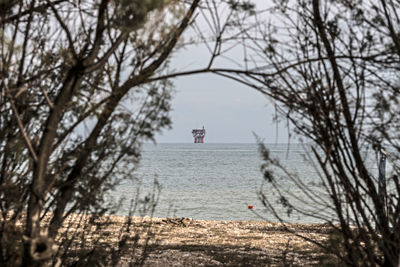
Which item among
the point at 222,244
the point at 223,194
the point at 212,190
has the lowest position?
the point at 222,244

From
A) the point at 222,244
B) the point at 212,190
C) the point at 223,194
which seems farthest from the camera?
the point at 212,190

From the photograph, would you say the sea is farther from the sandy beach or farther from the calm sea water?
the sandy beach

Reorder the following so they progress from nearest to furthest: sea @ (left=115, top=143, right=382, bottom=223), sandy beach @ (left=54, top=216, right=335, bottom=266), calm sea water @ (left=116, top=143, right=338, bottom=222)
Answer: sea @ (left=115, top=143, right=382, bottom=223) → sandy beach @ (left=54, top=216, right=335, bottom=266) → calm sea water @ (left=116, top=143, right=338, bottom=222)

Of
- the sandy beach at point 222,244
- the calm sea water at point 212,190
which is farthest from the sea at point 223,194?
the sandy beach at point 222,244

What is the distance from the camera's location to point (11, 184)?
305 cm

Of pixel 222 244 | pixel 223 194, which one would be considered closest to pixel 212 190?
pixel 223 194

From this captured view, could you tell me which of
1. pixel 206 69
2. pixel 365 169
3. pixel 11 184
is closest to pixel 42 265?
pixel 11 184

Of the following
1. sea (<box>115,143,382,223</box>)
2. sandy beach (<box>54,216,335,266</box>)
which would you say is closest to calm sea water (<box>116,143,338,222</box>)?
sea (<box>115,143,382,223</box>)

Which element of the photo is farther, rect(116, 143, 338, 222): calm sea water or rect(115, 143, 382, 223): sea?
rect(116, 143, 338, 222): calm sea water

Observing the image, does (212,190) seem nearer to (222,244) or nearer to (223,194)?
(223,194)

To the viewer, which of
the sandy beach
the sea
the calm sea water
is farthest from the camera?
the calm sea water

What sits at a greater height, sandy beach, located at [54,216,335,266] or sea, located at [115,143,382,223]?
sea, located at [115,143,382,223]

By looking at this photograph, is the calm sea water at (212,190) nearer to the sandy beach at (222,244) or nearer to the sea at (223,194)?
the sea at (223,194)

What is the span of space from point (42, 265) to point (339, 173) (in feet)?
6.02
